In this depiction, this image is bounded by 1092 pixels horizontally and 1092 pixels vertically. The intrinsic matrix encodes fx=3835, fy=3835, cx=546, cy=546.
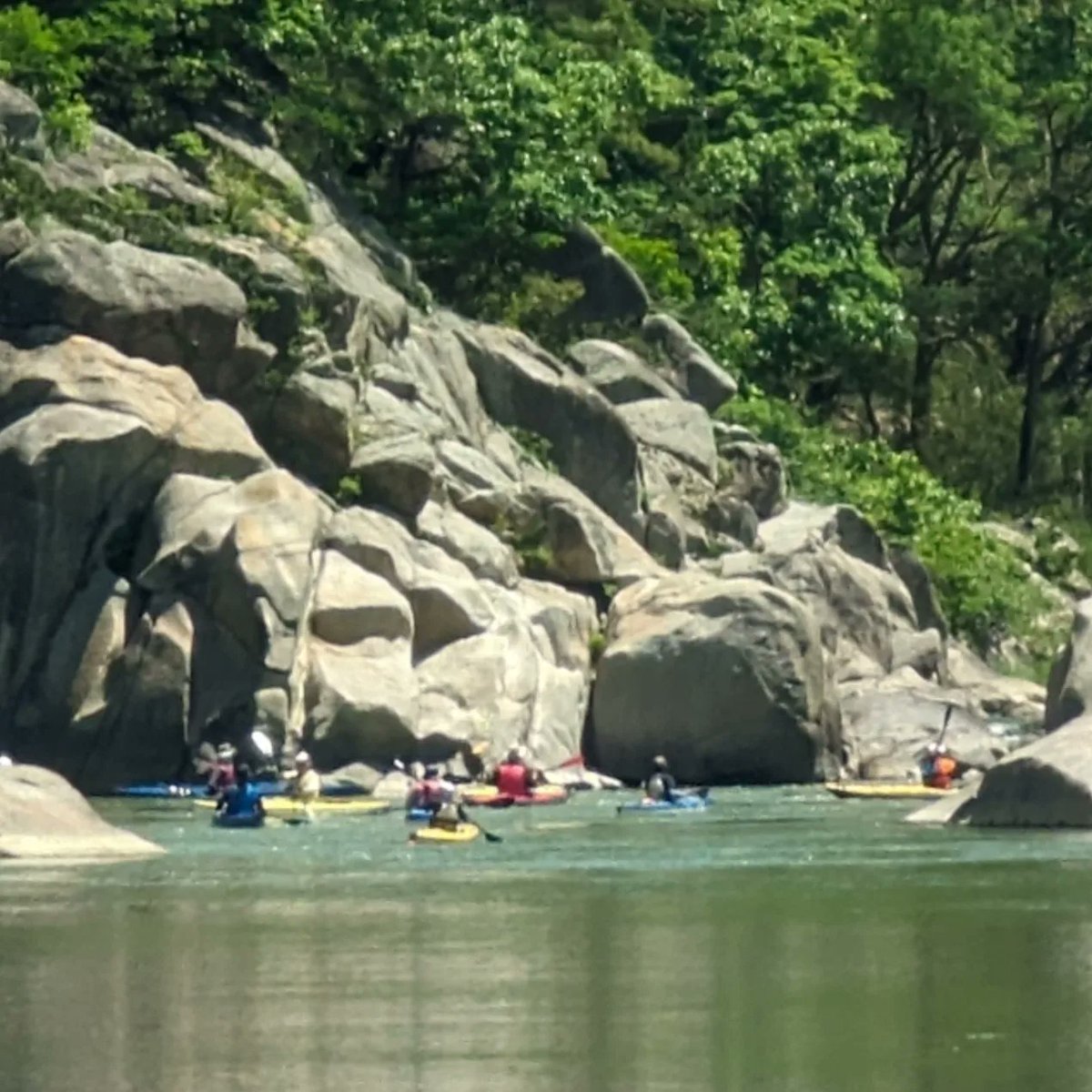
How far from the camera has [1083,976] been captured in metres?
27.1

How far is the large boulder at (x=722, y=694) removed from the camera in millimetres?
52812

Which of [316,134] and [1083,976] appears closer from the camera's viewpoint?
[1083,976]

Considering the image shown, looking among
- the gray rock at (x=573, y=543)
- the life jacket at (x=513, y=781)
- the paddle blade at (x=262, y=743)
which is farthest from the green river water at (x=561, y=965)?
the gray rock at (x=573, y=543)

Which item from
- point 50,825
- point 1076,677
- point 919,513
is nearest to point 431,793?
point 50,825

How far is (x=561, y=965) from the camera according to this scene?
1122 inches

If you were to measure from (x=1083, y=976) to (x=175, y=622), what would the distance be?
25.0 m

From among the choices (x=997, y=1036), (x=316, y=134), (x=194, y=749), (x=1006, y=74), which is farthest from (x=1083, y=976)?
(x=1006, y=74)

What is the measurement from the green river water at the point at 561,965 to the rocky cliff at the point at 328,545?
7663mm

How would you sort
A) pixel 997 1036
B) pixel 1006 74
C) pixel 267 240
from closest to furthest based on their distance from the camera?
pixel 997 1036 < pixel 267 240 < pixel 1006 74

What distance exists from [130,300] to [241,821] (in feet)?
36.0

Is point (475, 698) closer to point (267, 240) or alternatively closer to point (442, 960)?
point (267, 240)

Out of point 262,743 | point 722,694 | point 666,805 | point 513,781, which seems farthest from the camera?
point 722,694

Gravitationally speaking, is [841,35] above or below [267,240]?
above

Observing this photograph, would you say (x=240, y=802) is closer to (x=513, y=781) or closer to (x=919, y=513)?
(x=513, y=781)
